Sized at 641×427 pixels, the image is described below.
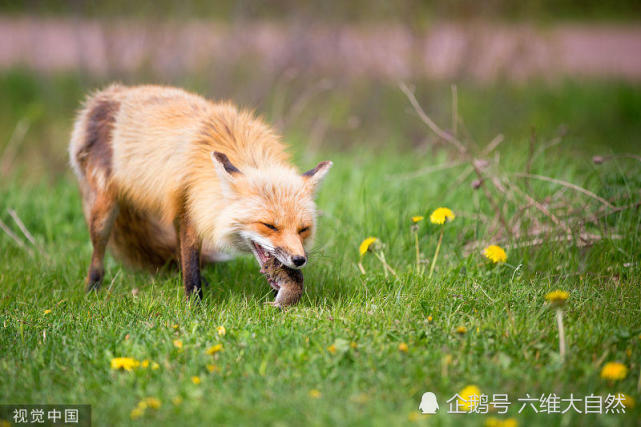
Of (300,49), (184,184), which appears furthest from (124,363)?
(300,49)

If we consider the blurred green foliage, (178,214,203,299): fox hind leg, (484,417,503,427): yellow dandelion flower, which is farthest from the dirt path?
(484,417,503,427): yellow dandelion flower

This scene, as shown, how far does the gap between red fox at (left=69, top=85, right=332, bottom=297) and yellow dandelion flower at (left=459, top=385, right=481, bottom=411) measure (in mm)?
1311

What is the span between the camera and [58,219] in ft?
21.1

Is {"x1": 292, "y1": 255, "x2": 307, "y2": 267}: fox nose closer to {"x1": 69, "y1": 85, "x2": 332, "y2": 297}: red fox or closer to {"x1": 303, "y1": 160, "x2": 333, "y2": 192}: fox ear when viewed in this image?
{"x1": 69, "y1": 85, "x2": 332, "y2": 297}: red fox

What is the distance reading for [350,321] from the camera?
12.3ft

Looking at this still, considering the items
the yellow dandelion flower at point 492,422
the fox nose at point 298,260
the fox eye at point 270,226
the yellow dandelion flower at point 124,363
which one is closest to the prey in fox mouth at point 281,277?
the fox eye at point 270,226

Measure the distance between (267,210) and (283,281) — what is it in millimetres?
573

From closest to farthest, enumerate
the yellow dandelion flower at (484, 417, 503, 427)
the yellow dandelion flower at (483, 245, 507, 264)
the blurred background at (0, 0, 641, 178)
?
1. the yellow dandelion flower at (484, 417, 503, 427)
2. the yellow dandelion flower at (483, 245, 507, 264)
3. the blurred background at (0, 0, 641, 178)

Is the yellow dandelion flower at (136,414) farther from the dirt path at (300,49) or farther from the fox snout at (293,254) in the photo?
the dirt path at (300,49)

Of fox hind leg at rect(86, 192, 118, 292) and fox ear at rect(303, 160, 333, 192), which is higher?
fox ear at rect(303, 160, 333, 192)

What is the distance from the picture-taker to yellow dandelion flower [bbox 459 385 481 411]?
2783 mm

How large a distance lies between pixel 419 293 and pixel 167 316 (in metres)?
1.79

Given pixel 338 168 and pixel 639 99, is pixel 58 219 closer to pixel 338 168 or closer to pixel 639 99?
pixel 338 168

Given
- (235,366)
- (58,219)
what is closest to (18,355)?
(235,366)
